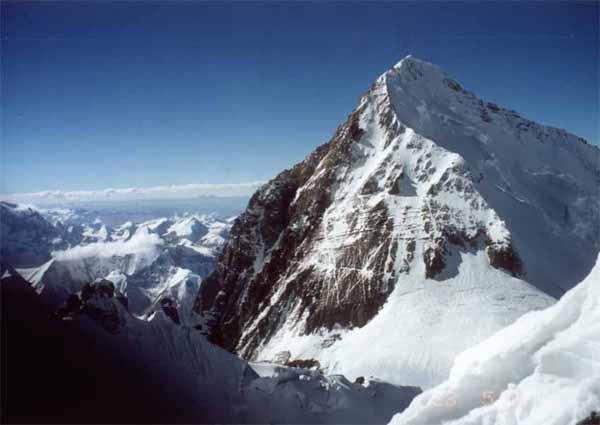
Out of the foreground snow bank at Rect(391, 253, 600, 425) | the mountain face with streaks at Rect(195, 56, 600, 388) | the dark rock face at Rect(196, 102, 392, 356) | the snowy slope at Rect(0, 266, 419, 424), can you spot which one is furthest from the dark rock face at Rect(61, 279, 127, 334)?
the dark rock face at Rect(196, 102, 392, 356)

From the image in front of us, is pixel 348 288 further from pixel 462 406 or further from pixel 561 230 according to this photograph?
pixel 462 406

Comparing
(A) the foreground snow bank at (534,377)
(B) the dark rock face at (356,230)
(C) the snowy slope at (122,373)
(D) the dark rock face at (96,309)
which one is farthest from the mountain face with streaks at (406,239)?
(A) the foreground snow bank at (534,377)

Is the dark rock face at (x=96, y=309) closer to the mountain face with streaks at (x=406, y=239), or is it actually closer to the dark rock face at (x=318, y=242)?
the mountain face with streaks at (x=406, y=239)

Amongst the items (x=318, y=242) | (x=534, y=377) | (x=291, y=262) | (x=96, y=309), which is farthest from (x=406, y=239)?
(x=534, y=377)

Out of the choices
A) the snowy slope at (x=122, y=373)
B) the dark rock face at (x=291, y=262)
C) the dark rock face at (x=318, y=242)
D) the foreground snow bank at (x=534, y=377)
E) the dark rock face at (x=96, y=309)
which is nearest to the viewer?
the foreground snow bank at (x=534, y=377)

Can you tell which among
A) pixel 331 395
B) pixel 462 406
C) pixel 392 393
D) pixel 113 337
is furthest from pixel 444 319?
pixel 462 406

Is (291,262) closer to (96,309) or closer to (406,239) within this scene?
(406,239)
